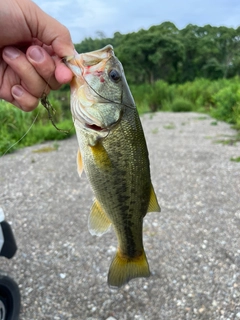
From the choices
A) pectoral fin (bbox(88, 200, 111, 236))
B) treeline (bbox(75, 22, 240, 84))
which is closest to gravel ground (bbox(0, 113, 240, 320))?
pectoral fin (bbox(88, 200, 111, 236))

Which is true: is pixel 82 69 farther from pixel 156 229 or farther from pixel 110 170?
pixel 156 229

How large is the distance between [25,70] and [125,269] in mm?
1390

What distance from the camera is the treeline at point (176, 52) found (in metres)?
35.2

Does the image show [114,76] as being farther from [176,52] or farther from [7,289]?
[176,52]

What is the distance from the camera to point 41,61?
1951 millimetres

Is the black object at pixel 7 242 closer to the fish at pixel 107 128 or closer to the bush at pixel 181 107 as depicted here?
the fish at pixel 107 128

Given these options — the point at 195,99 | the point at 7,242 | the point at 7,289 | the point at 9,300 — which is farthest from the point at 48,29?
the point at 195,99

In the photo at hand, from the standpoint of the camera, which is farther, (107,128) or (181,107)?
(181,107)

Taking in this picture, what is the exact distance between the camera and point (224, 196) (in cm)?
602

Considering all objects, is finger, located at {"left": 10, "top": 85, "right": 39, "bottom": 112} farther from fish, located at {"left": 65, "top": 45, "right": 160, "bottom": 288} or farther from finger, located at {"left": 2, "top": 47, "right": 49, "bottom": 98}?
fish, located at {"left": 65, "top": 45, "right": 160, "bottom": 288}

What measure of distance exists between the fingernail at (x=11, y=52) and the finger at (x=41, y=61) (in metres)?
0.13

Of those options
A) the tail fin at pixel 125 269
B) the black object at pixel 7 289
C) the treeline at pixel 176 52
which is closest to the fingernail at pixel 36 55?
the tail fin at pixel 125 269

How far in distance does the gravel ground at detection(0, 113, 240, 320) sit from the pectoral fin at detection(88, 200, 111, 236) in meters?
1.70

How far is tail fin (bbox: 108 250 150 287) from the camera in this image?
88.5 inches
